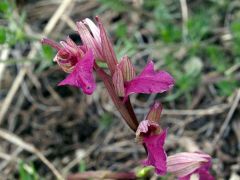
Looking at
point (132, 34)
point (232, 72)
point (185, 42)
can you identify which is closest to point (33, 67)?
point (132, 34)

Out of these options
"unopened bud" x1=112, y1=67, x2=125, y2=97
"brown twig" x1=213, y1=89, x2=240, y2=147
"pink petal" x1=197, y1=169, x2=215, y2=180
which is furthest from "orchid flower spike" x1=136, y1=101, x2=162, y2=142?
"brown twig" x1=213, y1=89, x2=240, y2=147

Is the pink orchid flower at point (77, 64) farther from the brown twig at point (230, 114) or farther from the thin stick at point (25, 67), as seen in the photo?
the thin stick at point (25, 67)

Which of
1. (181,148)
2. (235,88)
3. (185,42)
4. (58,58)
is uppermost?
(58,58)

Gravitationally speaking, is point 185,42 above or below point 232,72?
above

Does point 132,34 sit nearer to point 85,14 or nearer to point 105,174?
point 85,14

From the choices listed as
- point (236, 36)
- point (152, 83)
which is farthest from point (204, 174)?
point (236, 36)
